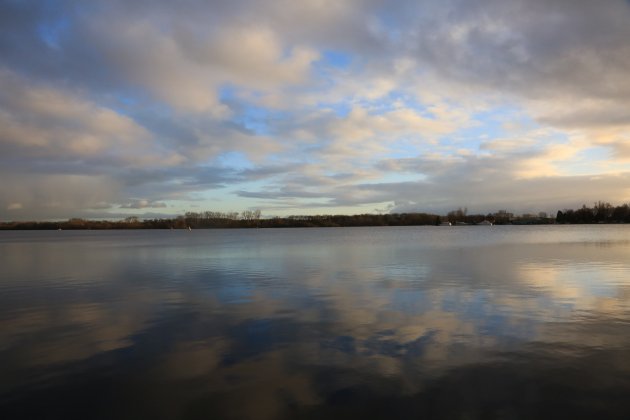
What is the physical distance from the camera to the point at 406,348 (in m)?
8.98

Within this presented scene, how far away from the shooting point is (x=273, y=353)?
28.9ft

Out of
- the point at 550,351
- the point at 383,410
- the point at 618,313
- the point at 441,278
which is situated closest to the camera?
the point at 383,410

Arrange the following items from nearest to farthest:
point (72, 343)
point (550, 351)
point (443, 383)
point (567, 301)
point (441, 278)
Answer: point (443, 383)
point (550, 351)
point (72, 343)
point (567, 301)
point (441, 278)

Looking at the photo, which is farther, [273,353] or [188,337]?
[188,337]

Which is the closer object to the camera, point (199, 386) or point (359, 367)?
point (199, 386)

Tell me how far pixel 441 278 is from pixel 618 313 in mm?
7952

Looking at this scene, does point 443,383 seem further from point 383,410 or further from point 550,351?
point 550,351

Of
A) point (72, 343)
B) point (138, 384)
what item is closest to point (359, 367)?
point (138, 384)

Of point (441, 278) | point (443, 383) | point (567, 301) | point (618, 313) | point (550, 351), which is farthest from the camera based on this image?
point (441, 278)

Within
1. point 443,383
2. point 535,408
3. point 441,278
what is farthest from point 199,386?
point 441,278

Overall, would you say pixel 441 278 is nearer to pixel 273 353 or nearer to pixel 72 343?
pixel 273 353

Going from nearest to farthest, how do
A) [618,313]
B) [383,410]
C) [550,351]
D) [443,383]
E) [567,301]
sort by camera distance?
[383,410] → [443,383] → [550,351] → [618,313] → [567,301]

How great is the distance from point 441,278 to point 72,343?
14717 mm

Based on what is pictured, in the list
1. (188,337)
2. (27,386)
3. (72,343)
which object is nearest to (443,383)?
(188,337)
